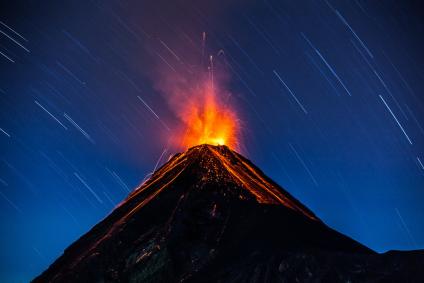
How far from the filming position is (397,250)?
14.0 metres

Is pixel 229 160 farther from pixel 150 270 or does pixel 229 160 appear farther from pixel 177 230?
pixel 150 270

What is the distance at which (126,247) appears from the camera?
19891 millimetres

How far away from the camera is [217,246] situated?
19.1 m

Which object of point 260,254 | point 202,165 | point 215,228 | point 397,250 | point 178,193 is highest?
point 202,165

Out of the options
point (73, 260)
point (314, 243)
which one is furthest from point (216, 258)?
point (73, 260)

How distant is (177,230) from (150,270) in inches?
126

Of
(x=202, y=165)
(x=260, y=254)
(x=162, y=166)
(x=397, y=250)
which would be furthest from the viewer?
(x=162, y=166)

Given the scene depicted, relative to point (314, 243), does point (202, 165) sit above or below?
above

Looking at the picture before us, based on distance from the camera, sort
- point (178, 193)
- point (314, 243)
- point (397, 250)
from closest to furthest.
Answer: point (397, 250), point (314, 243), point (178, 193)

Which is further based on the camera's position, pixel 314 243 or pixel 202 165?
pixel 202 165

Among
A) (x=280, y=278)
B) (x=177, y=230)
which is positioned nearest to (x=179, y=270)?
(x=177, y=230)

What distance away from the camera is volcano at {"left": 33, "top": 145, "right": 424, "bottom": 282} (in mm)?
14312

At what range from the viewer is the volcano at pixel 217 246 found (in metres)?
14.3

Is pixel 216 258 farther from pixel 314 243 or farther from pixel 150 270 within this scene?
pixel 314 243
